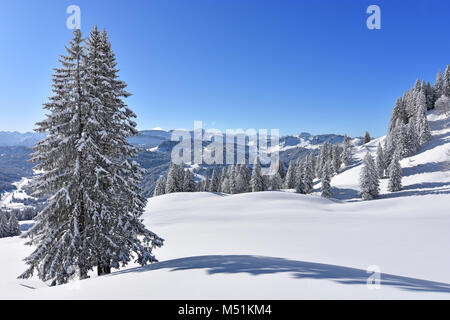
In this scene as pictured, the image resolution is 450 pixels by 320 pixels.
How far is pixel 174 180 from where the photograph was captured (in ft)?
185

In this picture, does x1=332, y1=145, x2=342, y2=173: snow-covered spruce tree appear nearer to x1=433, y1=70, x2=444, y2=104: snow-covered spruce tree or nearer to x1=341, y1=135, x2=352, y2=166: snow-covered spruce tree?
x1=341, y1=135, x2=352, y2=166: snow-covered spruce tree

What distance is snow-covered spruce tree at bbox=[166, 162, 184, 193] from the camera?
183 feet

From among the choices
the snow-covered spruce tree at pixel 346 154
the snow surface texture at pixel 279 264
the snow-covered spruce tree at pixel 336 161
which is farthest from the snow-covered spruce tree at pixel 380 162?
the snow surface texture at pixel 279 264

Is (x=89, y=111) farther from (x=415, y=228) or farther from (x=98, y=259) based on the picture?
(x=415, y=228)

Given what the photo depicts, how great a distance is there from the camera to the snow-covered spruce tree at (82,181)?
868 centimetres

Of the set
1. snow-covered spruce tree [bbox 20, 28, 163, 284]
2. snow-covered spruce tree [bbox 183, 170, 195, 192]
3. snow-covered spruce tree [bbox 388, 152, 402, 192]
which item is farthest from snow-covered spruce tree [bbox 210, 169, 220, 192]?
snow-covered spruce tree [bbox 20, 28, 163, 284]

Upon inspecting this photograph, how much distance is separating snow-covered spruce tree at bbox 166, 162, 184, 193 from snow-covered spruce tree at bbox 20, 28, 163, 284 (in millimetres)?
46170

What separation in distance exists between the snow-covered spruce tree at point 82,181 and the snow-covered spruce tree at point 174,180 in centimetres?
4617

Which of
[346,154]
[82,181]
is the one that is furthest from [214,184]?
[82,181]

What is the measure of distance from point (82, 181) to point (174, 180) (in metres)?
48.1

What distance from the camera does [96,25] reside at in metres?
10.1

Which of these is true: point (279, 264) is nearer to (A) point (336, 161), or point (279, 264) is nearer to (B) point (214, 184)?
(B) point (214, 184)
